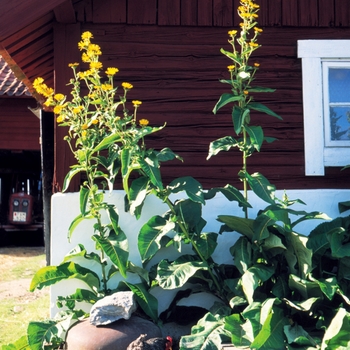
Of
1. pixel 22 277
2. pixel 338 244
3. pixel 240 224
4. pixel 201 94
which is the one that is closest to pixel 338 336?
pixel 338 244

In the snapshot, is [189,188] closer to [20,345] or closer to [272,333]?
[272,333]

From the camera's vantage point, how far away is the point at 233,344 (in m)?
3.87

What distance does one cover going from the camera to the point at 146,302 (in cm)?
446

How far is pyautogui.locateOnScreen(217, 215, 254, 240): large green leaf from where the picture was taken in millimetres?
4383

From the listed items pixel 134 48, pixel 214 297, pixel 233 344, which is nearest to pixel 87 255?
pixel 214 297

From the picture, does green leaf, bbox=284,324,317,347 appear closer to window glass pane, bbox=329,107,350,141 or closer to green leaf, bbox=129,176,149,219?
green leaf, bbox=129,176,149,219

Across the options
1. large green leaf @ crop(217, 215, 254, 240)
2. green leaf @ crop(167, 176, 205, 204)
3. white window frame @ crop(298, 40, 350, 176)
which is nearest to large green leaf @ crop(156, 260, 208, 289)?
large green leaf @ crop(217, 215, 254, 240)

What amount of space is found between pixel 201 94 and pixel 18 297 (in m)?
3.99

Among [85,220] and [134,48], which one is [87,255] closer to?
[85,220]

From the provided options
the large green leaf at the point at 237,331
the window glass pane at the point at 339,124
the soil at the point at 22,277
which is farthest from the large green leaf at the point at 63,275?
the soil at the point at 22,277

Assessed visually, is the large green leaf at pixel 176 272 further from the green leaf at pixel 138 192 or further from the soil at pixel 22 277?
the soil at pixel 22 277

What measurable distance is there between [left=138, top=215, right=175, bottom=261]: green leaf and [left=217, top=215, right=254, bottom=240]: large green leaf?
1.35ft

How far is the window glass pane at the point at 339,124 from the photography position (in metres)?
5.25

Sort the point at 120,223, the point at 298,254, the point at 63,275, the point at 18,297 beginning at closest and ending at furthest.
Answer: the point at 298,254, the point at 63,275, the point at 120,223, the point at 18,297
